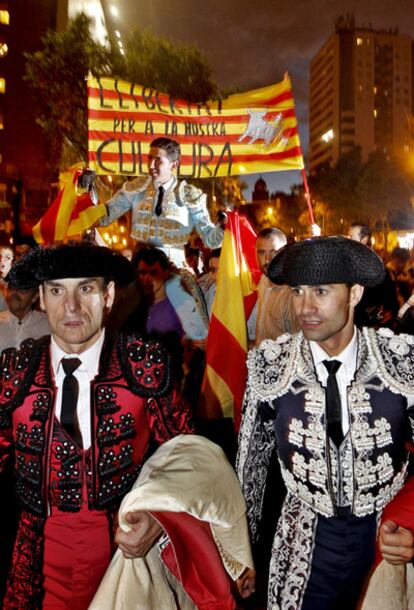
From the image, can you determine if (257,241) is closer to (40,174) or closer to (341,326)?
(341,326)

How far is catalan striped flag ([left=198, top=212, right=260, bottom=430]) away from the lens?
18.3 ft

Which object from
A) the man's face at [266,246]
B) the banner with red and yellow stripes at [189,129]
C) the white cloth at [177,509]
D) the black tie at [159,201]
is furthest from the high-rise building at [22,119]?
the white cloth at [177,509]

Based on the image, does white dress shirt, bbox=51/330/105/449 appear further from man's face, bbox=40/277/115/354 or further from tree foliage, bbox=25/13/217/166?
tree foliage, bbox=25/13/217/166

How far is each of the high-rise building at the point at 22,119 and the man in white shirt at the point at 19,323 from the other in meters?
40.4

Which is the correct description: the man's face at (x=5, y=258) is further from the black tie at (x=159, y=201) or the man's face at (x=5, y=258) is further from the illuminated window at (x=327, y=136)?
the illuminated window at (x=327, y=136)

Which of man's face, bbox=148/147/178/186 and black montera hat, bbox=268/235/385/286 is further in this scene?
man's face, bbox=148/147/178/186

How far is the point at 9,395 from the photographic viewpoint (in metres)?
2.58

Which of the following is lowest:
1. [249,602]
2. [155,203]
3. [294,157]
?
[249,602]

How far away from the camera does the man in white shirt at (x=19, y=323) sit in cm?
517

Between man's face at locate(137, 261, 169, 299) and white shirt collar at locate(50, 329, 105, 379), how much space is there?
362 cm

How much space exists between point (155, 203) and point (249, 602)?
422 centimetres

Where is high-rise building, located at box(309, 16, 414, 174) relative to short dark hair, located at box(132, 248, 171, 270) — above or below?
above

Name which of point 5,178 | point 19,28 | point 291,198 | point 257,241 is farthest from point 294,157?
point 291,198

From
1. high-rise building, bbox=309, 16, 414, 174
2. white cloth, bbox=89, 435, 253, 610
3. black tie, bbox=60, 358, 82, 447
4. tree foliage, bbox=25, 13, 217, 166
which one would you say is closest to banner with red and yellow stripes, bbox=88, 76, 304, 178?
black tie, bbox=60, 358, 82, 447
